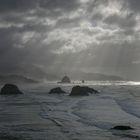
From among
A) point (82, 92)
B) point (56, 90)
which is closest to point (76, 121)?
point (82, 92)

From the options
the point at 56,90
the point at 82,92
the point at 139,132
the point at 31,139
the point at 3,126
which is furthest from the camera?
the point at 56,90

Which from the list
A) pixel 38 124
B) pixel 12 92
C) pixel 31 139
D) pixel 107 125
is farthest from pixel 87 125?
pixel 12 92

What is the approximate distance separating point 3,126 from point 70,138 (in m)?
9.90

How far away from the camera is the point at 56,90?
12250cm

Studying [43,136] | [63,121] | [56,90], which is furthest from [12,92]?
[43,136]

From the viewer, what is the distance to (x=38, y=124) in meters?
37.5

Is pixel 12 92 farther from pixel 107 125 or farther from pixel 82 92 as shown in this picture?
pixel 107 125

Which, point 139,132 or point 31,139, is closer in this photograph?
point 31,139

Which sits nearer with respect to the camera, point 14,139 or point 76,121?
point 14,139

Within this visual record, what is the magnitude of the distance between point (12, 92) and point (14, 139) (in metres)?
86.6

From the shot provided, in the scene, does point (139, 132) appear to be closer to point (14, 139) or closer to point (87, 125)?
point (87, 125)

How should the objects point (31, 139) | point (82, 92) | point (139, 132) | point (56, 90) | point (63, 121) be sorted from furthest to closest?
point (56, 90)
point (82, 92)
point (63, 121)
point (139, 132)
point (31, 139)

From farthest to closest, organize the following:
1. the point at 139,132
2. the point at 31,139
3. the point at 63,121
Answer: the point at 63,121, the point at 139,132, the point at 31,139

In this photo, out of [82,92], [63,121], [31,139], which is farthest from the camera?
[82,92]
